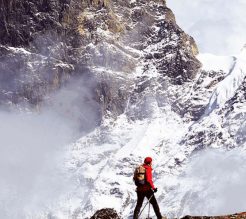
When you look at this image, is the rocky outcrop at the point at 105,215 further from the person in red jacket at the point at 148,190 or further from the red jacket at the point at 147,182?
the red jacket at the point at 147,182

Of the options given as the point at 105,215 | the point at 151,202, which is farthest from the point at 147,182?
the point at 105,215

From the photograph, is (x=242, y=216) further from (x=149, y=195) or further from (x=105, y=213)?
(x=105, y=213)

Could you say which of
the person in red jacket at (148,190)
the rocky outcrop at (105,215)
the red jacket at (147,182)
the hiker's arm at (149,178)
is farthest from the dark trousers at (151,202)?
the rocky outcrop at (105,215)

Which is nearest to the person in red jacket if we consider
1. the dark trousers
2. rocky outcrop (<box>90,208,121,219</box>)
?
the dark trousers

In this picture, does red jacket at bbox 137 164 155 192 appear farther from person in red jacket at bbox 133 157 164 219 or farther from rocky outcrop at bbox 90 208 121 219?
rocky outcrop at bbox 90 208 121 219

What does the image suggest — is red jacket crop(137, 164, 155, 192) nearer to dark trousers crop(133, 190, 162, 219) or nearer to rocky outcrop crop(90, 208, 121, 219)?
dark trousers crop(133, 190, 162, 219)

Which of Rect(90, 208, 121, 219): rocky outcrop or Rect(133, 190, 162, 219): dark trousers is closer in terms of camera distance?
Rect(133, 190, 162, 219): dark trousers

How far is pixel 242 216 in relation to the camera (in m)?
40.3

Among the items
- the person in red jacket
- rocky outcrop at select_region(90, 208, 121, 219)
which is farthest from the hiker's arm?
rocky outcrop at select_region(90, 208, 121, 219)

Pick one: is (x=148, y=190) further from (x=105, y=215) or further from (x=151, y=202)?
(x=105, y=215)

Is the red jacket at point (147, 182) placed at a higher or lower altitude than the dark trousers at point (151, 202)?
higher

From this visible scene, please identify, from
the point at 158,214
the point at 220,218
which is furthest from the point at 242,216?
the point at 158,214

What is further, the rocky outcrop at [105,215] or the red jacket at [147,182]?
the rocky outcrop at [105,215]

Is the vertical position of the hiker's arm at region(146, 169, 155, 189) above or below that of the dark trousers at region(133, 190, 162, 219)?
above
